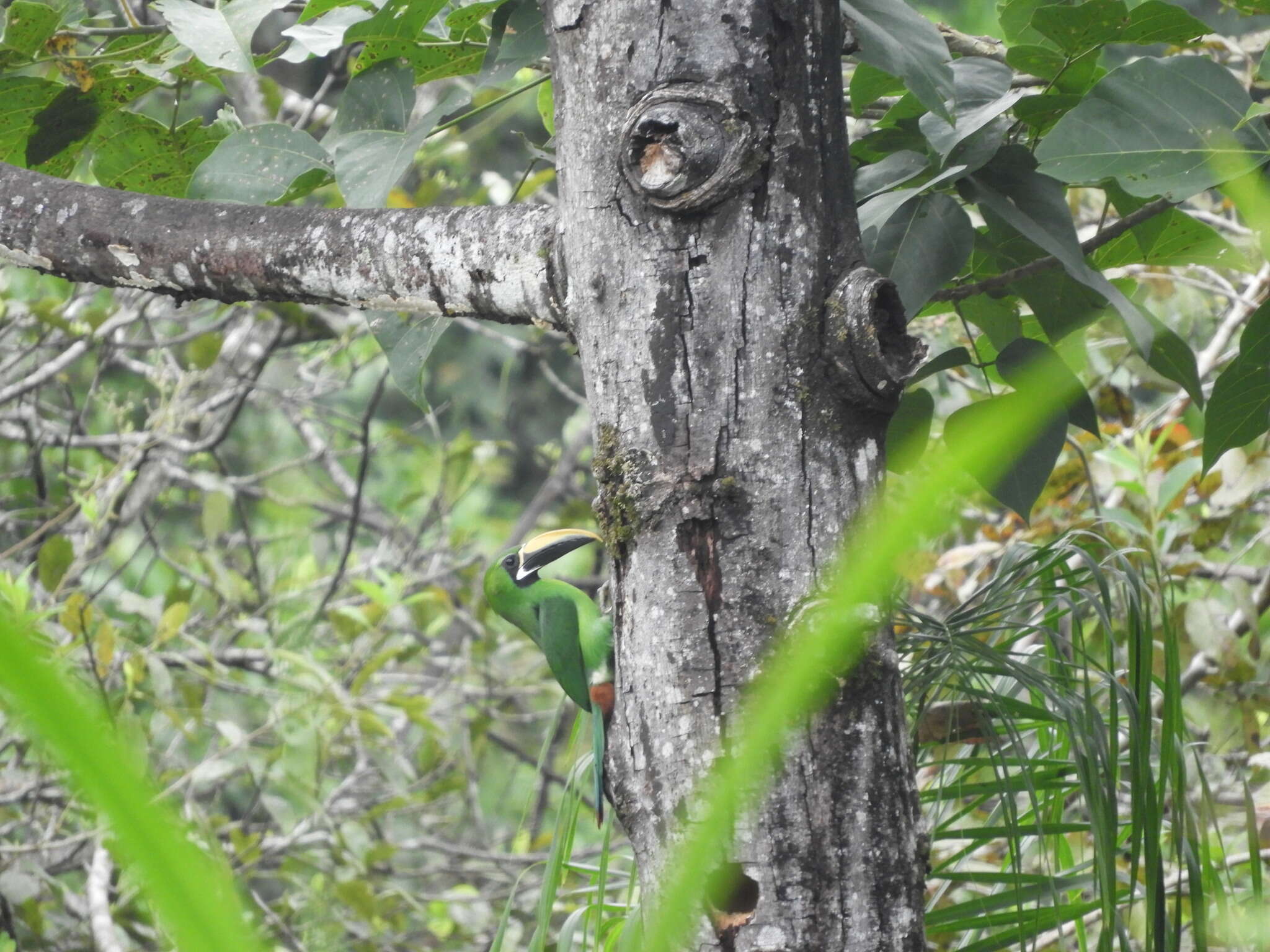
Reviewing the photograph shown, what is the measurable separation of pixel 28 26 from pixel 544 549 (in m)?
0.92

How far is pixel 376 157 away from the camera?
3.61ft

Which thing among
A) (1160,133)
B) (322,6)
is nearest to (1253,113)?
(1160,133)

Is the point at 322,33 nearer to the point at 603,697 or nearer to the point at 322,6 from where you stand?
the point at 322,6

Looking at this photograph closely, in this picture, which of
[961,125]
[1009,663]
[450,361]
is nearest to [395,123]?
[961,125]

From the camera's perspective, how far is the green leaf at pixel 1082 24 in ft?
3.19

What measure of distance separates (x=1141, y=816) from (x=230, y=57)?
108cm

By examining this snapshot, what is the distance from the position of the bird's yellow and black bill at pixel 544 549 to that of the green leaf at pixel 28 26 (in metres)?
0.82

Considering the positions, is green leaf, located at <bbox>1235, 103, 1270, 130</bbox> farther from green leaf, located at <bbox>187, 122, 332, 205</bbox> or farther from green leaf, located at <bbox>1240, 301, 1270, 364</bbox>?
green leaf, located at <bbox>187, 122, 332, 205</bbox>

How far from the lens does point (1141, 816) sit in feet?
3.14

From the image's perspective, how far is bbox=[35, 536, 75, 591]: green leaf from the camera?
2.38m

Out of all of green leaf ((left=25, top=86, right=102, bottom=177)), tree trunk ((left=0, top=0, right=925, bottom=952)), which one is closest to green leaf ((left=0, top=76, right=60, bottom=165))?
green leaf ((left=25, top=86, right=102, bottom=177))

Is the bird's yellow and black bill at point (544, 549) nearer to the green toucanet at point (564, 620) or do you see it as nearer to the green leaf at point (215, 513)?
the green toucanet at point (564, 620)

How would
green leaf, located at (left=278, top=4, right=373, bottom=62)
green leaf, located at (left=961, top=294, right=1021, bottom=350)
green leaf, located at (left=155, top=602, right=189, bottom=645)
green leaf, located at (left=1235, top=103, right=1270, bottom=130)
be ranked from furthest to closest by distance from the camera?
green leaf, located at (left=155, top=602, right=189, bottom=645) < green leaf, located at (left=961, top=294, right=1021, bottom=350) < green leaf, located at (left=278, top=4, right=373, bottom=62) < green leaf, located at (left=1235, top=103, right=1270, bottom=130)

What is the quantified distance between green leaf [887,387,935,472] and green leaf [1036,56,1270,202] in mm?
324
